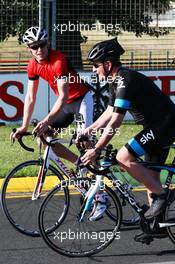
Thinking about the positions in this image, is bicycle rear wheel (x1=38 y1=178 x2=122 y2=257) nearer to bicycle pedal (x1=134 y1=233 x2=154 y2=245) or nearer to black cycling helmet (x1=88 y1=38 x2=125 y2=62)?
bicycle pedal (x1=134 y1=233 x2=154 y2=245)

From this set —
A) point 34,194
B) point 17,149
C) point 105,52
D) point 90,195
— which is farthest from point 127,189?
point 17,149

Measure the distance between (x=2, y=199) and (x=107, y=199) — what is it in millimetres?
1171

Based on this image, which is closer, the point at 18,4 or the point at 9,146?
the point at 9,146

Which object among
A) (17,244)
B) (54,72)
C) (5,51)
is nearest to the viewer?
(17,244)

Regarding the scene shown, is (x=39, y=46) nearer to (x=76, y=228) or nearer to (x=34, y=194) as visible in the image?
(x=34, y=194)

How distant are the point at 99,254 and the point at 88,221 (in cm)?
41

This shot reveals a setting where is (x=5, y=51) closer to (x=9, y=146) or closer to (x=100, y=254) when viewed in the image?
(x=9, y=146)

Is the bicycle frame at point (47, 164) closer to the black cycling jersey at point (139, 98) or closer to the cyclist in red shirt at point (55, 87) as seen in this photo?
the cyclist in red shirt at point (55, 87)

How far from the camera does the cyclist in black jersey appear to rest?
20.2 ft

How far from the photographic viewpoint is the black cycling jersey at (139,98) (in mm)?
6094

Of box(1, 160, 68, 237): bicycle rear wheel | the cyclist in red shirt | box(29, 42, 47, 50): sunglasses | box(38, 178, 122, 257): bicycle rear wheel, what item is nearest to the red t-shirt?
the cyclist in red shirt

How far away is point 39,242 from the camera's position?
6836 mm

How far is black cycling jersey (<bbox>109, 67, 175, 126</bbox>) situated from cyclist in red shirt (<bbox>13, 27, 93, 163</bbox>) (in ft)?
2.78

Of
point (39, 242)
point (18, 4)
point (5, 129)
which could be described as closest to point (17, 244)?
point (39, 242)
